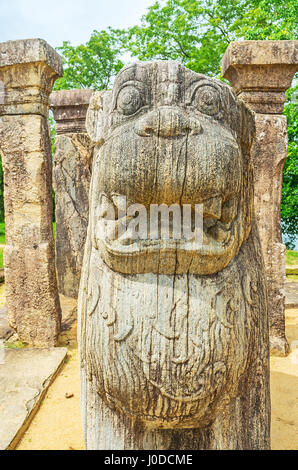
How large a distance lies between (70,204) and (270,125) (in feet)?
10.3

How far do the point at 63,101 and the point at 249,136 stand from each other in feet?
15.2

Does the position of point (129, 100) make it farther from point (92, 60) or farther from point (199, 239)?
point (92, 60)

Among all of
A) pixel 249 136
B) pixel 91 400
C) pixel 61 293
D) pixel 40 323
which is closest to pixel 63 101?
pixel 61 293

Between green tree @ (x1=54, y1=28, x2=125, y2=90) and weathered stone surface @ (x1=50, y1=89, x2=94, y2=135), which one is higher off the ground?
green tree @ (x1=54, y1=28, x2=125, y2=90)

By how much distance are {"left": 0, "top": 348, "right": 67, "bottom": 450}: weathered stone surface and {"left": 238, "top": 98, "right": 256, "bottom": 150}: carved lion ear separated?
2.27m

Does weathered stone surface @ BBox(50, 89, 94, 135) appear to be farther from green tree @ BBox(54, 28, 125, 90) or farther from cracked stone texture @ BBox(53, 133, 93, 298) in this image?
green tree @ BBox(54, 28, 125, 90)

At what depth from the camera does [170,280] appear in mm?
Answer: 1346

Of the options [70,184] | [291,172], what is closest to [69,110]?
[70,184]

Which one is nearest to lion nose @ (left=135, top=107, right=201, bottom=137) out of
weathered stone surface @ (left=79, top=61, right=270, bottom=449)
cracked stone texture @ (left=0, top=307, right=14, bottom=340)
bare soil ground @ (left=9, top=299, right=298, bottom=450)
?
weathered stone surface @ (left=79, top=61, right=270, bottom=449)

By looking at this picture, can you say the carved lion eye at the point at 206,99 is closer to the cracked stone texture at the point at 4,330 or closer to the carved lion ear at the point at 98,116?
the carved lion ear at the point at 98,116

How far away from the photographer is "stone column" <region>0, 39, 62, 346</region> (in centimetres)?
361

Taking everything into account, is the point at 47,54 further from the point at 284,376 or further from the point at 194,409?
the point at 284,376

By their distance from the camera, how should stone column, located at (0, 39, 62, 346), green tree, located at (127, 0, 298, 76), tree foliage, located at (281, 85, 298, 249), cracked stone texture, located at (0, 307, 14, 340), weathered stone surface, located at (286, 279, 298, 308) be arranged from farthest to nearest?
green tree, located at (127, 0, 298, 76) < tree foliage, located at (281, 85, 298, 249) < weathered stone surface, located at (286, 279, 298, 308) < cracked stone texture, located at (0, 307, 14, 340) < stone column, located at (0, 39, 62, 346)

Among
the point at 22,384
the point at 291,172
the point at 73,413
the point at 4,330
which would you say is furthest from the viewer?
the point at 291,172
